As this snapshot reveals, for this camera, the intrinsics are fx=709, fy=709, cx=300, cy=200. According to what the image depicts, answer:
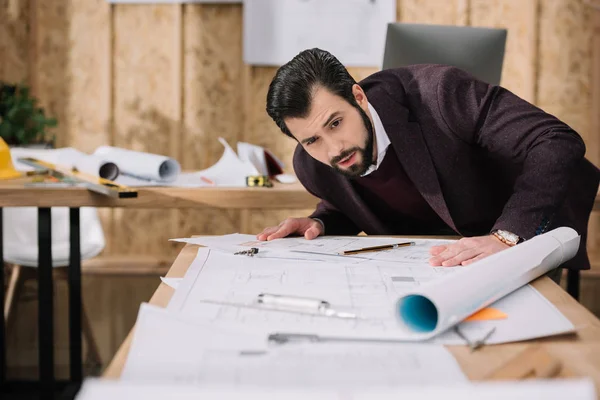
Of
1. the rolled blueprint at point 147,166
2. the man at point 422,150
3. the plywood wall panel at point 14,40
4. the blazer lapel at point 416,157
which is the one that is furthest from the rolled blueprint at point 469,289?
the plywood wall panel at point 14,40

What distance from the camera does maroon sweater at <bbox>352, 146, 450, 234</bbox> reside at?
161 cm

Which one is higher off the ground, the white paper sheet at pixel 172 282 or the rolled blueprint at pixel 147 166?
the rolled blueprint at pixel 147 166

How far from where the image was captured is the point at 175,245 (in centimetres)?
346

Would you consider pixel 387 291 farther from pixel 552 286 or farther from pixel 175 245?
pixel 175 245

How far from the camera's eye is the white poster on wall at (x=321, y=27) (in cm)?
336

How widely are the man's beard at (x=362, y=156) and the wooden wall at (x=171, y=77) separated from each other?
1.91 metres

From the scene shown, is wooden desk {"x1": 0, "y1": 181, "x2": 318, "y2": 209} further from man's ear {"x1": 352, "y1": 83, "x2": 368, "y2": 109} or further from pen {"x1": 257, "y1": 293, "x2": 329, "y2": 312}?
pen {"x1": 257, "y1": 293, "x2": 329, "y2": 312}

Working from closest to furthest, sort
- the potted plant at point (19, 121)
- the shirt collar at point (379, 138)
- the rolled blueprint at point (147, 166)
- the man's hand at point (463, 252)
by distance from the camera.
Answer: the man's hand at point (463, 252), the shirt collar at point (379, 138), the rolled blueprint at point (147, 166), the potted plant at point (19, 121)

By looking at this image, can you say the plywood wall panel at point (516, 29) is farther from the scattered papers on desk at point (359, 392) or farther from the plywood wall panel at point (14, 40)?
the scattered papers on desk at point (359, 392)

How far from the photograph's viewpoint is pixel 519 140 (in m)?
1.43

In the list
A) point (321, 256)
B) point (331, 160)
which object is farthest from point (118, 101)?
point (321, 256)

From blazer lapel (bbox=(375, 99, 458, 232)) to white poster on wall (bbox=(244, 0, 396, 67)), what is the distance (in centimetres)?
194

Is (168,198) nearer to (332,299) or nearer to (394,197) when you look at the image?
(394,197)

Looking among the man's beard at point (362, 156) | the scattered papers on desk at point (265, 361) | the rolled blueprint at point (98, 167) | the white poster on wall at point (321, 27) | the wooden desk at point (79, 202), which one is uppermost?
the white poster on wall at point (321, 27)
